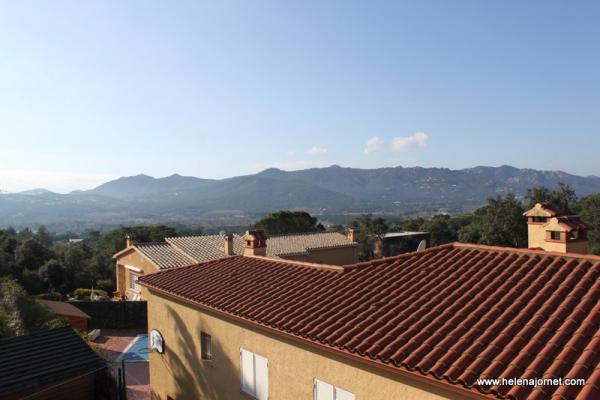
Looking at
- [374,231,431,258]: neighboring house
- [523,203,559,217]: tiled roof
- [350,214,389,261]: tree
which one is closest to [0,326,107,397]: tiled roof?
[523,203,559,217]: tiled roof

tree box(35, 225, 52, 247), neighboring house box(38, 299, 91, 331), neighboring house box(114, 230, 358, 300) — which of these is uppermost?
neighboring house box(114, 230, 358, 300)

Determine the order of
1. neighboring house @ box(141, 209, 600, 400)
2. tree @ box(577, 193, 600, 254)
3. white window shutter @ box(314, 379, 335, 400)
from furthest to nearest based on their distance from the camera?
tree @ box(577, 193, 600, 254) → white window shutter @ box(314, 379, 335, 400) → neighboring house @ box(141, 209, 600, 400)

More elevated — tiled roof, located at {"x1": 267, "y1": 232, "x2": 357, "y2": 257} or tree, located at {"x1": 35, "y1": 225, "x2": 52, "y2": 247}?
tiled roof, located at {"x1": 267, "y1": 232, "x2": 357, "y2": 257}

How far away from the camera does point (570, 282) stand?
7.45m

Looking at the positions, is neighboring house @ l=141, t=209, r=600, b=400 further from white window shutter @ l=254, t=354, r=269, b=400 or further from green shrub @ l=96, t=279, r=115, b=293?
green shrub @ l=96, t=279, r=115, b=293

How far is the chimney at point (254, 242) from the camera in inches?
598

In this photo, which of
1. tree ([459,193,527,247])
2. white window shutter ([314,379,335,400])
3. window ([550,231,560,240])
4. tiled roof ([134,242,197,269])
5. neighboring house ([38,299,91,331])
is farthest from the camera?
tree ([459,193,527,247])

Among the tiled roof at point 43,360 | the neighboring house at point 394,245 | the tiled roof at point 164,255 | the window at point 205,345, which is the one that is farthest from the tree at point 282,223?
the tiled roof at point 43,360

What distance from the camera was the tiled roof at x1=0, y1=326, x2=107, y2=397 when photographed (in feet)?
30.7

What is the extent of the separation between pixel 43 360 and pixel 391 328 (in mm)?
7769

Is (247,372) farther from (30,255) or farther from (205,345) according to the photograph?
(30,255)

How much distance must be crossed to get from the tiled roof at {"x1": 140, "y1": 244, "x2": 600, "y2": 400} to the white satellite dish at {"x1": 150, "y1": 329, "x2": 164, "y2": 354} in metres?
2.22

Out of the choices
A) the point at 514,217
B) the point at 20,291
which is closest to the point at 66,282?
the point at 20,291

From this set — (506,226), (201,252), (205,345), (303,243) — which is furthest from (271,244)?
(506,226)
